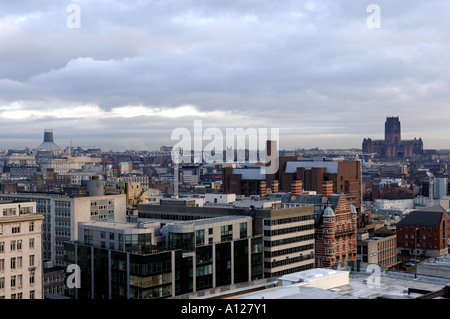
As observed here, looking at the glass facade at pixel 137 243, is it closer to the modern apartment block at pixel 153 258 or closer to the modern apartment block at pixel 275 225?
the modern apartment block at pixel 153 258

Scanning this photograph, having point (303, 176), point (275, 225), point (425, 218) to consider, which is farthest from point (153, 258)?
point (303, 176)

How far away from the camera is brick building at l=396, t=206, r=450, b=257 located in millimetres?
93000

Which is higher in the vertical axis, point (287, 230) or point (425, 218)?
point (287, 230)

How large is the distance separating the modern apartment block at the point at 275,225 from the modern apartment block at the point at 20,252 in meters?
20.3

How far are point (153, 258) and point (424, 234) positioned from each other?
62895mm

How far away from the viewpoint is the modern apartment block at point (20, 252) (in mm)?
42969

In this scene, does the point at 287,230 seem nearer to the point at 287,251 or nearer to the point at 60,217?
the point at 287,251

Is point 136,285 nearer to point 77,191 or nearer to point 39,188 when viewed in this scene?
point 77,191

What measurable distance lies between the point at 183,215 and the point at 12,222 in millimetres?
22174

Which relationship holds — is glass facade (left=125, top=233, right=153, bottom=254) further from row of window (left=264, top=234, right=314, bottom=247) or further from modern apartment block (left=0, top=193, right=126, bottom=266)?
modern apartment block (left=0, top=193, right=126, bottom=266)

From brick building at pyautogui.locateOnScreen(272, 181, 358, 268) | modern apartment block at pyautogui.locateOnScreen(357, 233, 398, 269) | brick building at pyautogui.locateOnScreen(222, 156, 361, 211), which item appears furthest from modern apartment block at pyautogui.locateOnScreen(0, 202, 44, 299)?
brick building at pyautogui.locateOnScreen(222, 156, 361, 211)

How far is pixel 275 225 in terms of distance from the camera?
189 feet

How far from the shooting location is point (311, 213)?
208 ft
